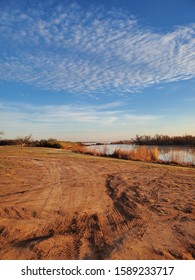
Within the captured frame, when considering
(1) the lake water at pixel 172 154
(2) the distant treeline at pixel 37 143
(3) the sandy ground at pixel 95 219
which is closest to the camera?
(3) the sandy ground at pixel 95 219

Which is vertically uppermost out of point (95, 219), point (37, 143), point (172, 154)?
point (37, 143)

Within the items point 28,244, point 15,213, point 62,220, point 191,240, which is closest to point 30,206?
point 15,213

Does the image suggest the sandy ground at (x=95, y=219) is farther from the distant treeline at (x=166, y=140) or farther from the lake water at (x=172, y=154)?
the distant treeline at (x=166, y=140)

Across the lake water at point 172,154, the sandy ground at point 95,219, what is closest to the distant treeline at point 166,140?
the lake water at point 172,154

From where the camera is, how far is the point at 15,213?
582 cm

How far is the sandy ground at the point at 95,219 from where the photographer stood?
413cm

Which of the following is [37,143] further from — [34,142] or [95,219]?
[95,219]

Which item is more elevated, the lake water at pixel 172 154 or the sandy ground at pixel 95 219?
the lake water at pixel 172 154

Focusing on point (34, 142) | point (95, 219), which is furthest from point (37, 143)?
point (95, 219)

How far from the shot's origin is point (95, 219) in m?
5.55

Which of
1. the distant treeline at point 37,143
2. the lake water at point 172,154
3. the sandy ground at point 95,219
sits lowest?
the sandy ground at point 95,219

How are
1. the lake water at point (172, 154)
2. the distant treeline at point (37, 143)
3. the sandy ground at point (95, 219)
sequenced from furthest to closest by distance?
the distant treeline at point (37, 143) → the lake water at point (172, 154) → the sandy ground at point (95, 219)

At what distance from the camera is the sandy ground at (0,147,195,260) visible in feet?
13.5
